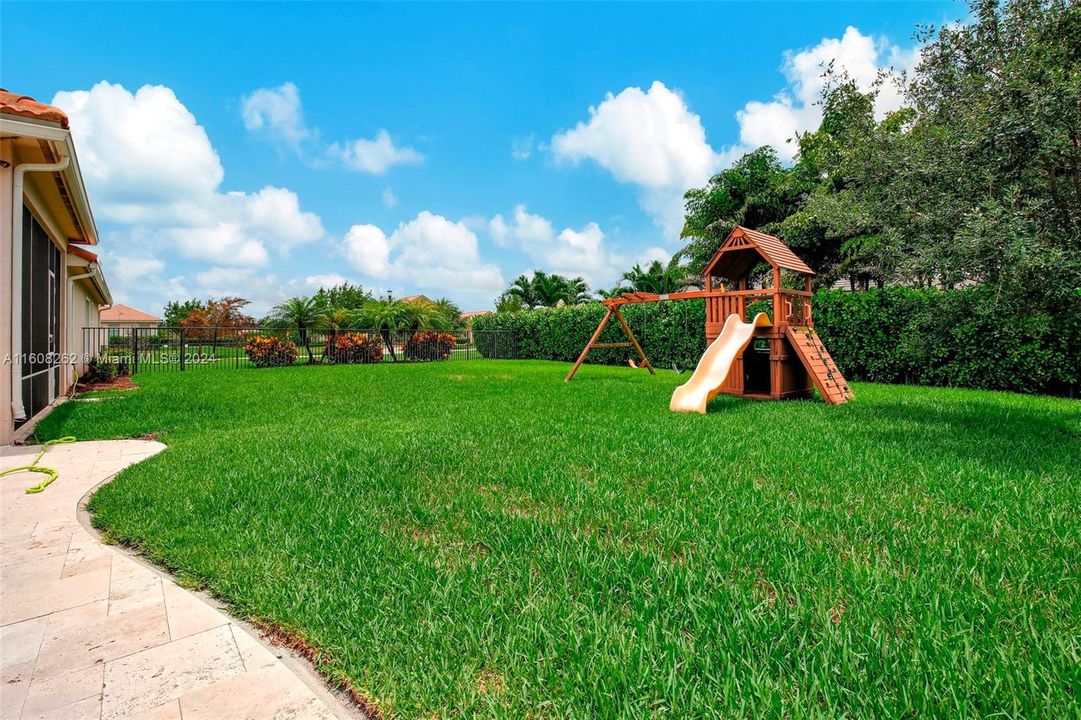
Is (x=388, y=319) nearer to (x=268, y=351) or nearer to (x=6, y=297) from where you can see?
(x=268, y=351)

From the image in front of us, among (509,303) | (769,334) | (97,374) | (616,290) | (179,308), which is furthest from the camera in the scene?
(179,308)

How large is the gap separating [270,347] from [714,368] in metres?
17.3

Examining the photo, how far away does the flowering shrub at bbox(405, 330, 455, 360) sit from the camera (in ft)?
79.0

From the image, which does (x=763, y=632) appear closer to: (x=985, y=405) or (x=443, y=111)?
(x=985, y=405)

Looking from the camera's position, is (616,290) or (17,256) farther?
(616,290)

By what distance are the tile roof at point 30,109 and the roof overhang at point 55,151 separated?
0.04 m

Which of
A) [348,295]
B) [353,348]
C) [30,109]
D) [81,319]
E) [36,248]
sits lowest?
[353,348]

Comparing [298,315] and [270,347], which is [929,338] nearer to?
[270,347]

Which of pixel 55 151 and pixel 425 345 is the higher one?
pixel 55 151

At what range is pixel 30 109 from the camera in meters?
4.78

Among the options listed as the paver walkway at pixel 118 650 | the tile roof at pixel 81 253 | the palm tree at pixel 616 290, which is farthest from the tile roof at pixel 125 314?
the paver walkway at pixel 118 650

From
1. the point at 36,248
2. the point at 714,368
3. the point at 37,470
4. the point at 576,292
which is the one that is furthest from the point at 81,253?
the point at 576,292

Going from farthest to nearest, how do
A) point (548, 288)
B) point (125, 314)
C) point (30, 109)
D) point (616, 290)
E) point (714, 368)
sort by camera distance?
Answer: point (125, 314) < point (548, 288) < point (616, 290) < point (714, 368) < point (30, 109)

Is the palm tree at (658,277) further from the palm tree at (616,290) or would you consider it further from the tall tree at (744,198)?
the tall tree at (744,198)
